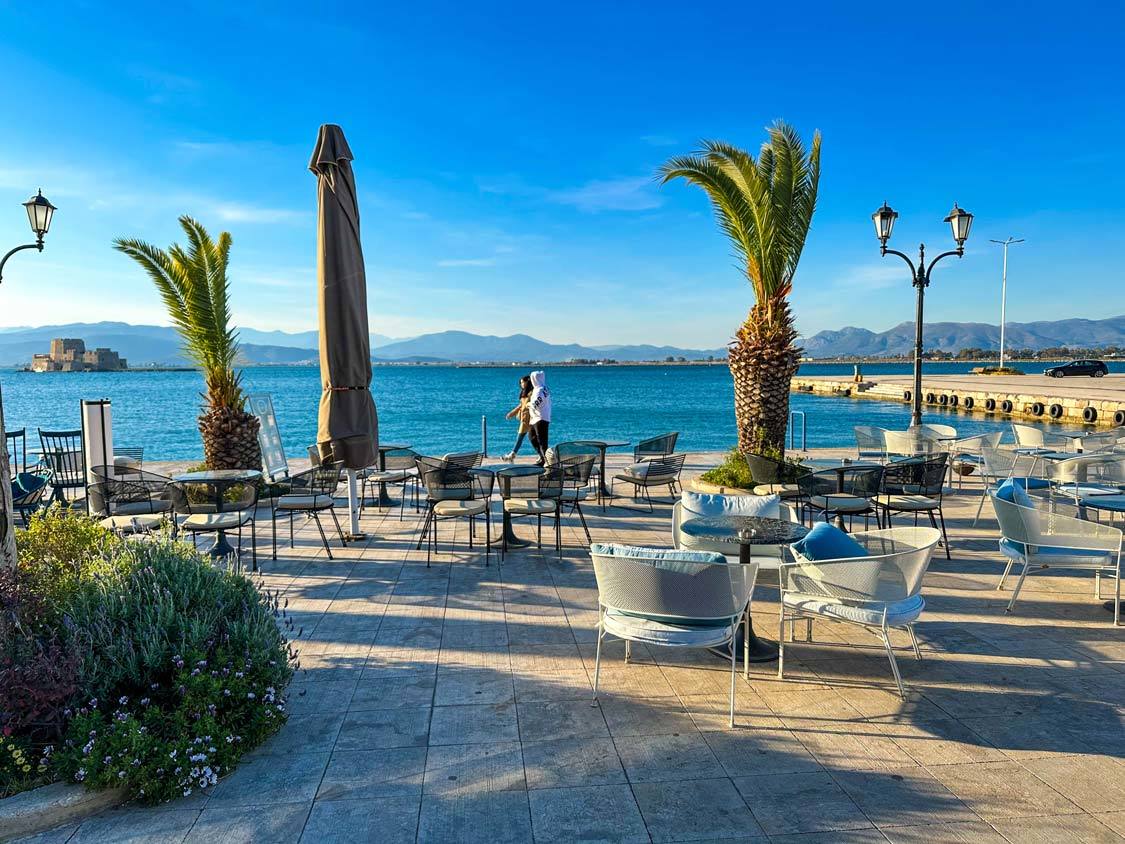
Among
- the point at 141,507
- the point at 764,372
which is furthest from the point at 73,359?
the point at 764,372

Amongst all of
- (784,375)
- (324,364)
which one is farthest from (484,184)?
(324,364)

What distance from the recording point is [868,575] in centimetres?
395

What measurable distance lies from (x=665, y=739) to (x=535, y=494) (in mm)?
4217

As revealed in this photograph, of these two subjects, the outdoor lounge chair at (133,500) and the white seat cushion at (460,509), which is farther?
the outdoor lounge chair at (133,500)

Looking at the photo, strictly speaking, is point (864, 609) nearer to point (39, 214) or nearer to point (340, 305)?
point (340, 305)

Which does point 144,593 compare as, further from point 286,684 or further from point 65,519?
point 65,519

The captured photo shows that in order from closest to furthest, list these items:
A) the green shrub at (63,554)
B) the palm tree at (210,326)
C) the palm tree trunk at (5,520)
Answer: the palm tree trunk at (5,520)
the green shrub at (63,554)
the palm tree at (210,326)

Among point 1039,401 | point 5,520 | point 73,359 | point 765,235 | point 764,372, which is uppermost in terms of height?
point 73,359

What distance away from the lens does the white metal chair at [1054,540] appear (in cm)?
503

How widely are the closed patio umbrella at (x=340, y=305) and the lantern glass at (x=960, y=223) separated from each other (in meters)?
8.83

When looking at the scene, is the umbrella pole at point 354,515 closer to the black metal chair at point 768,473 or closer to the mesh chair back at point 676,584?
the mesh chair back at point 676,584

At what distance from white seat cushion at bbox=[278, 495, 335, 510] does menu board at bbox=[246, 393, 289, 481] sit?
3.90 meters

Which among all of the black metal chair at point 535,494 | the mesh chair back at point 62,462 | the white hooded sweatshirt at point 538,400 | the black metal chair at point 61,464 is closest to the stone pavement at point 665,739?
the black metal chair at point 535,494

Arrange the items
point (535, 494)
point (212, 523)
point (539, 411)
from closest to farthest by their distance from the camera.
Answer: point (212, 523), point (535, 494), point (539, 411)
